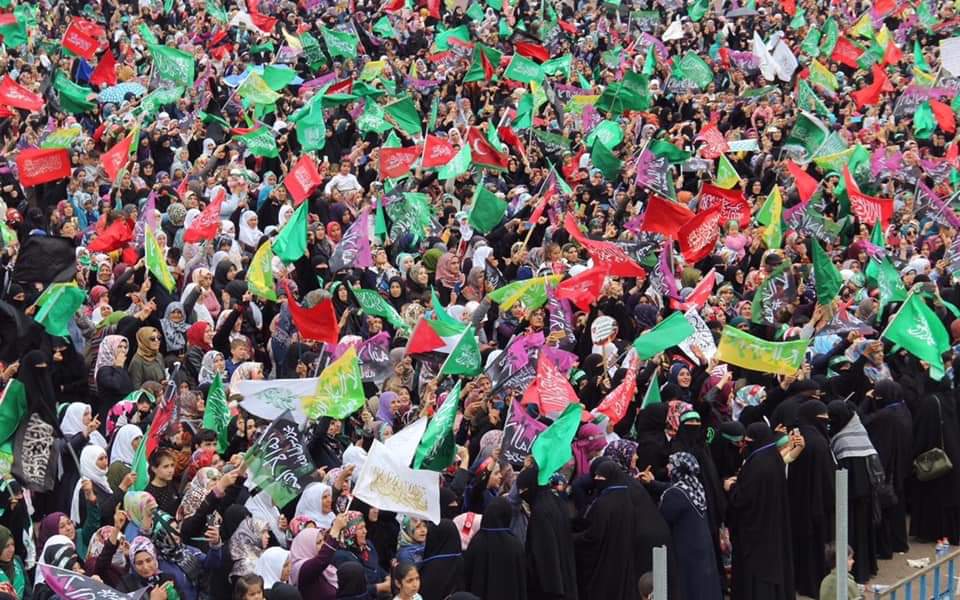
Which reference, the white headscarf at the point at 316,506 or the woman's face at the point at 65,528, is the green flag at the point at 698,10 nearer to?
the white headscarf at the point at 316,506

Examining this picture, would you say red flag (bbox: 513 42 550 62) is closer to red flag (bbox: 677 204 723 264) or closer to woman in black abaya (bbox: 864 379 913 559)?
red flag (bbox: 677 204 723 264)

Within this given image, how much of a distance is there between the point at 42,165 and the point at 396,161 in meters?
3.68

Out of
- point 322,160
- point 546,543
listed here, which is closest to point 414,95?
point 322,160

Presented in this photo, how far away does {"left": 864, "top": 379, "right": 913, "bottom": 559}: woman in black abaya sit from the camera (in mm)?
12852

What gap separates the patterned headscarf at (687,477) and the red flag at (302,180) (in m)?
6.93

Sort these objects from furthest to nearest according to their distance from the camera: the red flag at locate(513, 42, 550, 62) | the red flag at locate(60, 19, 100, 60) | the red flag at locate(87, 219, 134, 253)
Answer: the red flag at locate(513, 42, 550, 62), the red flag at locate(60, 19, 100, 60), the red flag at locate(87, 219, 134, 253)

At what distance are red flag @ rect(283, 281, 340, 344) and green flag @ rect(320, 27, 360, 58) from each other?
1128 centimetres

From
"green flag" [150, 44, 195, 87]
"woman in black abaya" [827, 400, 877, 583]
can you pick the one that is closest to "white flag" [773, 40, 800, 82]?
"green flag" [150, 44, 195, 87]

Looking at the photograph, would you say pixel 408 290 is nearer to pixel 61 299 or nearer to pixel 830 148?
pixel 61 299

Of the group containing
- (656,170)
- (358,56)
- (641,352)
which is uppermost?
(641,352)

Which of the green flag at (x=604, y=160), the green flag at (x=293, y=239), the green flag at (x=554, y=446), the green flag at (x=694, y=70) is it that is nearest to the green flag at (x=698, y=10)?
the green flag at (x=694, y=70)

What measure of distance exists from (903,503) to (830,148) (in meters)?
8.04

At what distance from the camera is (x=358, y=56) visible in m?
24.6

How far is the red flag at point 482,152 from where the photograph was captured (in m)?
19.3
